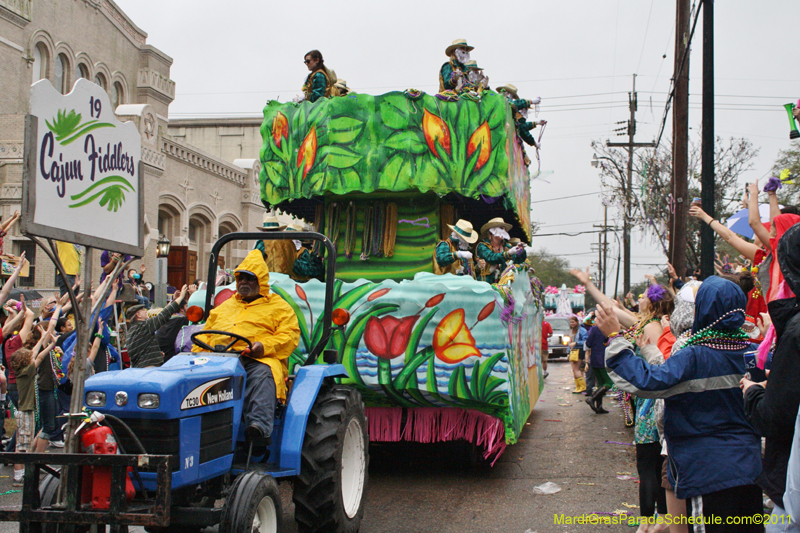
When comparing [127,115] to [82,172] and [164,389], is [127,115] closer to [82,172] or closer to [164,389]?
[82,172]

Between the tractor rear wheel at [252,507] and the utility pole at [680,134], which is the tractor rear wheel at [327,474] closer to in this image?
the tractor rear wheel at [252,507]

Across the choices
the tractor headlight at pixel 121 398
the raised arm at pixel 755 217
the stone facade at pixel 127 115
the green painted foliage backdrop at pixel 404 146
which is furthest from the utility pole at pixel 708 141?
the stone facade at pixel 127 115

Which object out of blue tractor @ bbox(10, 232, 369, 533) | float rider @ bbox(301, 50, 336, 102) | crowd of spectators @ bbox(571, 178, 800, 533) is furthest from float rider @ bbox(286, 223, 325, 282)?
crowd of spectators @ bbox(571, 178, 800, 533)

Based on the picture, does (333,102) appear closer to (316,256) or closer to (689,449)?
(316,256)

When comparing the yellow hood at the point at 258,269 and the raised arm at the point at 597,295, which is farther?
the yellow hood at the point at 258,269

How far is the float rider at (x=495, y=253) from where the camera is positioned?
26.5 feet

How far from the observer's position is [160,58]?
91.5 ft

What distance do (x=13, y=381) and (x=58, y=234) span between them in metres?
4.81

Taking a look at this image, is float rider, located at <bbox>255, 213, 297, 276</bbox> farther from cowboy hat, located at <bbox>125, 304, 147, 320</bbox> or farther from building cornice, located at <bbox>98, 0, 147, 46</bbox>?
building cornice, located at <bbox>98, 0, 147, 46</bbox>

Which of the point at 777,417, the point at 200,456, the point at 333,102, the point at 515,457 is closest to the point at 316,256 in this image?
the point at 333,102

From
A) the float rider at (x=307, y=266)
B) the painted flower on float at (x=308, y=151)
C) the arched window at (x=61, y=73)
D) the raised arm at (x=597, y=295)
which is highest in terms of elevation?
the arched window at (x=61, y=73)

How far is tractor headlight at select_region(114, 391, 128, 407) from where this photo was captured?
3652 millimetres

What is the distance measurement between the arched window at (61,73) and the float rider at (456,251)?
19.3 metres

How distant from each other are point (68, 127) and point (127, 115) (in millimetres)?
17172
